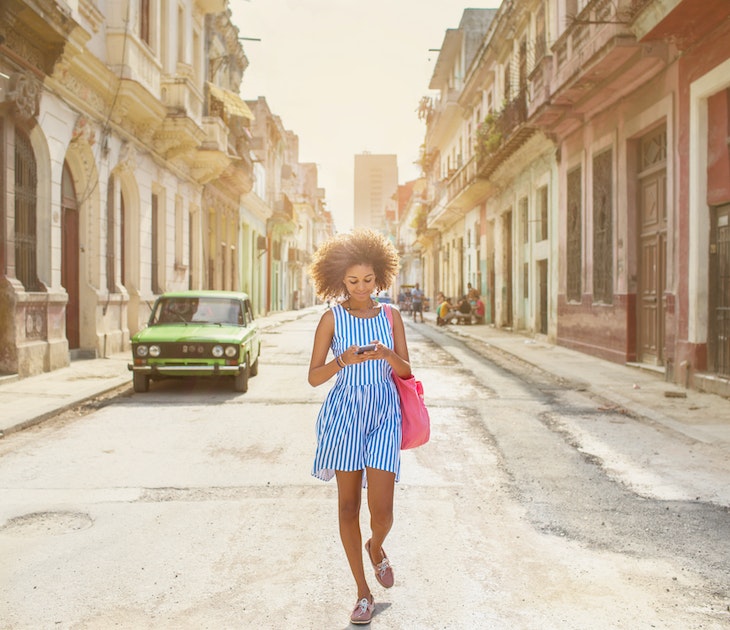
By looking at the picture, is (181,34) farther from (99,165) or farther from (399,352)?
(399,352)

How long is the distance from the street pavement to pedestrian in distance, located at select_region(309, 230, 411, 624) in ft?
15.4

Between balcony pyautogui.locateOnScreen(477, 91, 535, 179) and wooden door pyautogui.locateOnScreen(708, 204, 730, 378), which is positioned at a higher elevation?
balcony pyautogui.locateOnScreen(477, 91, 535, 179)

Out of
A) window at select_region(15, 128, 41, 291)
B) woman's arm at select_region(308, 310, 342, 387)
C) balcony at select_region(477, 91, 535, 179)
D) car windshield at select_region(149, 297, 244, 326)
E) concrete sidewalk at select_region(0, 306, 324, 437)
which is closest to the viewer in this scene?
woman's arm at select_region(308, 310, 342, 387)

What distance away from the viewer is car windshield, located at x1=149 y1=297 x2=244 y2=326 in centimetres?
1119

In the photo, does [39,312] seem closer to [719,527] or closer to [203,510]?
→ [203,510]

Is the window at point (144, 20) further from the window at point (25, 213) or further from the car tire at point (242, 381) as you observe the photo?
the car tire at point (242, 381)

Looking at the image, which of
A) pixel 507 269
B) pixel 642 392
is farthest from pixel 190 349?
pixel 507 269

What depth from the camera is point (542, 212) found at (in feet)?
69.3

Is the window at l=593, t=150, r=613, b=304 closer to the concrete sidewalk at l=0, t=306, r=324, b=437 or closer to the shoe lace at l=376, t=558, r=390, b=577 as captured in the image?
the concrete sidewalk at l=0, t=306, r=324, b=437

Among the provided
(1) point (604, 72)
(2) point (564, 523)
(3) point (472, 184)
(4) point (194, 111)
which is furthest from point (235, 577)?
(3) point (472, 184)

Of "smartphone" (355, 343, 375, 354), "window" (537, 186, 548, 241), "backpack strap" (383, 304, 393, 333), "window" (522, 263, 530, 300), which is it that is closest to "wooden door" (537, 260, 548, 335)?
"window" (537, 186, 548, 241)

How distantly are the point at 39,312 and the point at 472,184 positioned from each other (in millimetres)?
19135

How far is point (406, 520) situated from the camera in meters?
4.60

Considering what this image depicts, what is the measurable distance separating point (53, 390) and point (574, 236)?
38.8 ft
